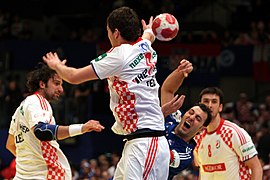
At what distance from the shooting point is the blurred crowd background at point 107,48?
1900 cm

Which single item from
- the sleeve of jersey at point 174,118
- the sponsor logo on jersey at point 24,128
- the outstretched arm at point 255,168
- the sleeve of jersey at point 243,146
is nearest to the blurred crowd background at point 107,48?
the sleeve of jersey at point 243,146

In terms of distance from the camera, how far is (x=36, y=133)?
8180 millimetres

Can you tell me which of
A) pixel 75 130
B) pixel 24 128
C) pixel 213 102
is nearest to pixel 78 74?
pixel 75 130

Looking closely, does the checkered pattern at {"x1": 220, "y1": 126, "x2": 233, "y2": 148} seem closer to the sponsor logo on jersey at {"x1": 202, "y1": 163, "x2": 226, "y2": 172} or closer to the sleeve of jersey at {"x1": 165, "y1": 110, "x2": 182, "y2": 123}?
the sponsor logo on jersey at {"x1": 202, "y1": 163, "x2": 226, "y2": 172}

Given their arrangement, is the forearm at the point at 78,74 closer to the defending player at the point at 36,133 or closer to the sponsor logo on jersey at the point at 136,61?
the sponsor logo on jersey at the point at 136,61

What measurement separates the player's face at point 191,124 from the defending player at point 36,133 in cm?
136

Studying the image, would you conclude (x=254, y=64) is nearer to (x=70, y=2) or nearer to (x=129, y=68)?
(x=70, y=2)

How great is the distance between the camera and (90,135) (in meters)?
19.9

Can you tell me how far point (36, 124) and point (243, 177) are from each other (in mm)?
2626

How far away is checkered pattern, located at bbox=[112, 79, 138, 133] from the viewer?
735 cm

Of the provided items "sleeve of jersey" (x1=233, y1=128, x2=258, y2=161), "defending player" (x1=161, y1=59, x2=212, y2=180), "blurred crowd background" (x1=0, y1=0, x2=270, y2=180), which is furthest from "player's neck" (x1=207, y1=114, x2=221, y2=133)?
"blurred crowd background" (x1=0, y1=0, x2=270, y2=180)

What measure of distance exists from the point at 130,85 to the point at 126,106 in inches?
8.0

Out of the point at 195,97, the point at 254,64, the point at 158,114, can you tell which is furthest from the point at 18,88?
the point at 158,114

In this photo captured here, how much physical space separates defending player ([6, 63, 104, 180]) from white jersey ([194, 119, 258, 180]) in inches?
71.1
